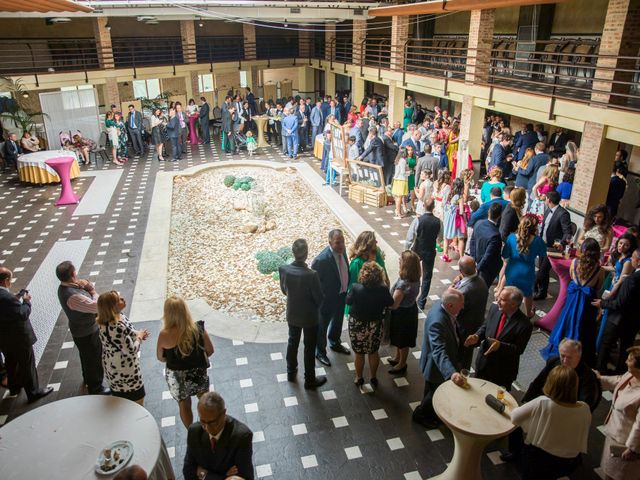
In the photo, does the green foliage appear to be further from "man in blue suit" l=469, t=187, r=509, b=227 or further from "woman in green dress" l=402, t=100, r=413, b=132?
"woman in green dress" l=402, t=100, r=413, b=132

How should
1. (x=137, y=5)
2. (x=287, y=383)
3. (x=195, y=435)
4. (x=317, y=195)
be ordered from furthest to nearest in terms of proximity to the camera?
(x=137, y=5)
(x=317, y=195)
(x=287, y=383)
(x=195, y=435)

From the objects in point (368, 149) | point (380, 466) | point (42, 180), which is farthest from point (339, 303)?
point (42, 180)

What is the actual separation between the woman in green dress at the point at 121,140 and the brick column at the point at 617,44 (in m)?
12.1

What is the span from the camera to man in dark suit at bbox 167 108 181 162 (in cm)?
1419

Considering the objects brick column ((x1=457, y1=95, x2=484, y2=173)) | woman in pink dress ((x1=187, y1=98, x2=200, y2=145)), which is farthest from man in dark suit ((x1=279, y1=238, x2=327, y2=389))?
woman in pink dress ((x1=187, y1=98, x2=200, y2=145))

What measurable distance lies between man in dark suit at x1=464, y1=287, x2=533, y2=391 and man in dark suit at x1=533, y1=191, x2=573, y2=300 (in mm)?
2501

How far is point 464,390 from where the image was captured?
3.54 meters

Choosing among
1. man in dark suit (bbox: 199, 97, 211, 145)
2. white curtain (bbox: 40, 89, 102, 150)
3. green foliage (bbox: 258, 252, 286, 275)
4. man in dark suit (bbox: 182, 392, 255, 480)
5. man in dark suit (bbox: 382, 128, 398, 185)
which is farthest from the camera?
man in dark suit (bbox: 199, 97, 211, 145)

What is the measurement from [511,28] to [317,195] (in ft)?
27.3

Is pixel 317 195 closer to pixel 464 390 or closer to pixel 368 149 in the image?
pixel 368 149

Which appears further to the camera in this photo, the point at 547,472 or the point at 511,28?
the point at 511,28

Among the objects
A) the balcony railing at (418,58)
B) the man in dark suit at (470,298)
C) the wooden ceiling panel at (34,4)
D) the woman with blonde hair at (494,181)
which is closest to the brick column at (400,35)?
the balcony railing at (418,58)

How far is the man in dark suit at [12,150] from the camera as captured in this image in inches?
532

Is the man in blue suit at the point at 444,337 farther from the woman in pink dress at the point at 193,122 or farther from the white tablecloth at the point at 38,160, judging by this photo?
the woman in pink dress at the point at 193,122
